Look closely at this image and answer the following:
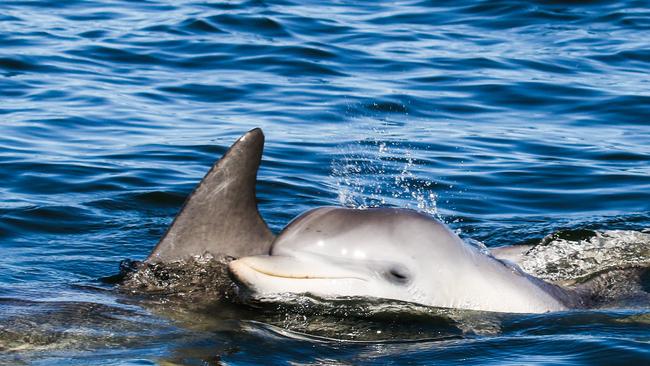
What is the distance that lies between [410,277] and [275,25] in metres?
14.9

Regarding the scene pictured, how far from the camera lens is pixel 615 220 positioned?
11203 millimetres

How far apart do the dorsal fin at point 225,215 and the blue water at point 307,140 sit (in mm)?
568

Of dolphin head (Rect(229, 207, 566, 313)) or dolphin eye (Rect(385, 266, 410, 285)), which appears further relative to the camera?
dolphin eye (Rect(385, 266, 410, 285))

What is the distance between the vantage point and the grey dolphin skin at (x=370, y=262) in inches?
268

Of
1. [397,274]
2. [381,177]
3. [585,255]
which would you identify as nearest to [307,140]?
[381,177]

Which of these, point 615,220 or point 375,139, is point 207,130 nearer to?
point 375,139

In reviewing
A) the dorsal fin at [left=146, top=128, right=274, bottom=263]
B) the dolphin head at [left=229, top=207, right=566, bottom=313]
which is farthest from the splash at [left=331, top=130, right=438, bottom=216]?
the dolphin head at [left=229, top=207, right=566, bottom=313]

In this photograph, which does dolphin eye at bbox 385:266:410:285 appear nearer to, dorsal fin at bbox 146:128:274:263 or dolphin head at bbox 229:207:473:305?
dolphin head at bbox 229:207:473:305

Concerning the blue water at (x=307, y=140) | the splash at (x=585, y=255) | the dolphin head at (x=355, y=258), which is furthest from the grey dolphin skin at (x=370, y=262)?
the splash at (x=585, y=255)

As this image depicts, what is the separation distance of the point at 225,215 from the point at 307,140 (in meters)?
6.62

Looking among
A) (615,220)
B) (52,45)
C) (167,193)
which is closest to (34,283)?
(167,193)

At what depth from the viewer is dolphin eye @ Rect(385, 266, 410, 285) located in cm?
694

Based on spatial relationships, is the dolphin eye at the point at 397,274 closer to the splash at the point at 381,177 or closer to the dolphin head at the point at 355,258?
the dolphin head at the point at 355,258

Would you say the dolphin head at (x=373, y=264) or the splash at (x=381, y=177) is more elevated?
the dolphin head at (x=373, y=264)
